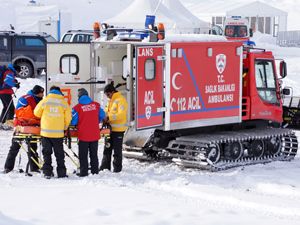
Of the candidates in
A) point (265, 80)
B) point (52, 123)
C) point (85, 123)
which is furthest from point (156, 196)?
point (265, 80)

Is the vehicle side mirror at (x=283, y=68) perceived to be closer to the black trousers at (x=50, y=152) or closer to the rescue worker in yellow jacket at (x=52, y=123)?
the rescue worker in yellow jacket at (x=52, y=123)

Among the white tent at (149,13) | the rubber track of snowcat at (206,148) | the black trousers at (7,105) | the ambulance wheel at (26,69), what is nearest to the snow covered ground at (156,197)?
the rubber track of snowcat at (206,148)

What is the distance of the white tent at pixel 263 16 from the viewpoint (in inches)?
1973

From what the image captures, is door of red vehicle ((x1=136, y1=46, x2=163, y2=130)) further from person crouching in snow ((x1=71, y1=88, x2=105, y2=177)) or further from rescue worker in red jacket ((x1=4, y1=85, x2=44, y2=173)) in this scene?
rescue worker in red jacket ((x1=4, y1=85, x2=44, y2=173))

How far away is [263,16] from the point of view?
50906mm

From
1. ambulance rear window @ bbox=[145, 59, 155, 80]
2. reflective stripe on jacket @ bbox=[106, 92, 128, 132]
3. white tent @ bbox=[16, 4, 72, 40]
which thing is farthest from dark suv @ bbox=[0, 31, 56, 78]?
white tent @ bbox=[16, 4, 72, 40]

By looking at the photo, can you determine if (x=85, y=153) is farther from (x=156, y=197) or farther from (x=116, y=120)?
(x=156, y=197)

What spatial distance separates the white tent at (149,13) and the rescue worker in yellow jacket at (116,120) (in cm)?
3048

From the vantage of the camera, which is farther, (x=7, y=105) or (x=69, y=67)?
(x=7, y=105)

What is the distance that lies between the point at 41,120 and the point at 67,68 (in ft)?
6.74

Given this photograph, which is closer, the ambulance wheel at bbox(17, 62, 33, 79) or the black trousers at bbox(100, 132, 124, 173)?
the black trousers at bbox(100, 132, 124, 173)

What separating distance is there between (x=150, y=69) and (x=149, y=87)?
1.00 feet

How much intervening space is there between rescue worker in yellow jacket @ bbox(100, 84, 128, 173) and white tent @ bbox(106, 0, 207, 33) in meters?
30.5

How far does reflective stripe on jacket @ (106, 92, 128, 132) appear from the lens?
12.0 m
